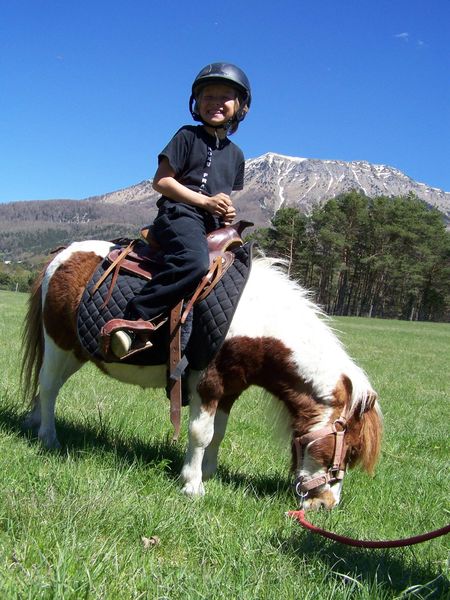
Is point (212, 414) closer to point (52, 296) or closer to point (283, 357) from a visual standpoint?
point (283, 357)

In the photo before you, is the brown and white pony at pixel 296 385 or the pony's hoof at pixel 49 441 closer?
the brown and white pony at pixel 296 385

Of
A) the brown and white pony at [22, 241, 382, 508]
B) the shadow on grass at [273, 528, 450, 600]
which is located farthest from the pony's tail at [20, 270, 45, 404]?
the shadow on grass at [273, 528, 450, 600]

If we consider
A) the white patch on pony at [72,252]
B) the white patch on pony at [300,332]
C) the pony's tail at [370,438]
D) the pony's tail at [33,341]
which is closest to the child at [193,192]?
the white patch on pony at [300,332]

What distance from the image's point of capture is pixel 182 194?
405 centimetres

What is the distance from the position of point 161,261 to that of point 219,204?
659 millimetres

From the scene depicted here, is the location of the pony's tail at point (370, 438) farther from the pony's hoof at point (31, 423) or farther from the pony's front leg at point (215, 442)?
the pony's hoof at point (31, 423)

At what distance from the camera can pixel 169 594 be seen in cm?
234

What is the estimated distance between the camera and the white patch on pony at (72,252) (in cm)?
475

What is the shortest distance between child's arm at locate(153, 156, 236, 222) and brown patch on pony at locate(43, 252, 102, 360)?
0.98m

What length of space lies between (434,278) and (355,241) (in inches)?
492

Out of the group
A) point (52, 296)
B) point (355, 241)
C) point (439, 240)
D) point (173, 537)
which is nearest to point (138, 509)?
point (173, 537)

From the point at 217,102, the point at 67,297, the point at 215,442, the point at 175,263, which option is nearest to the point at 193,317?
the point at 175,263

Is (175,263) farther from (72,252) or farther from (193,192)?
(72,252)

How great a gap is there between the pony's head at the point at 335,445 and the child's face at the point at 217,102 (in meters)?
2.25
